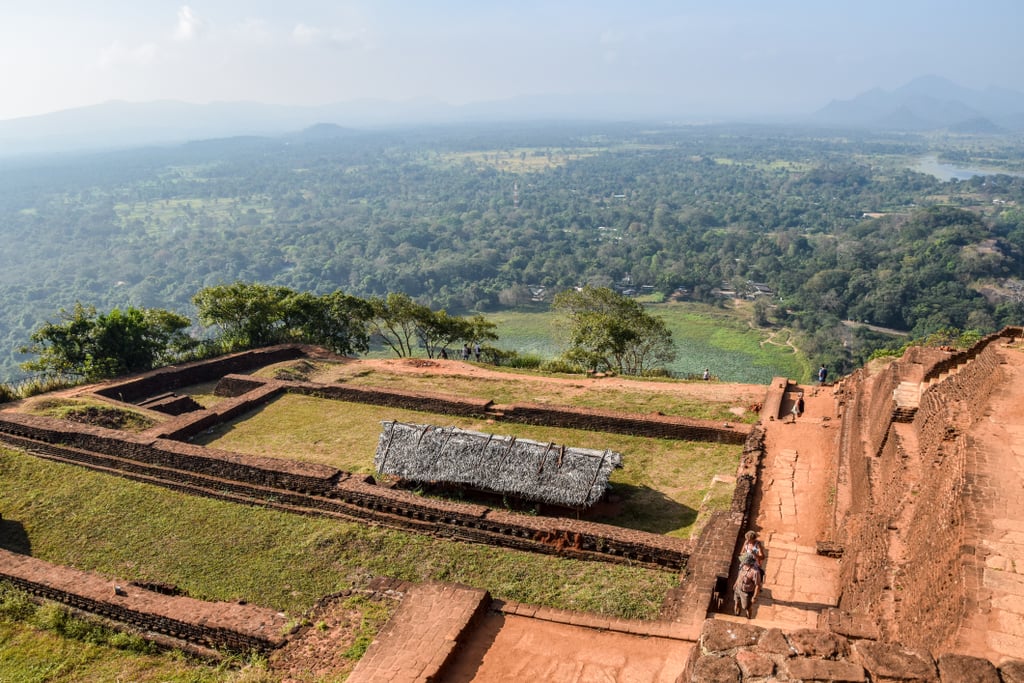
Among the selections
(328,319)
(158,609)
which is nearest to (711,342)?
(328,319)

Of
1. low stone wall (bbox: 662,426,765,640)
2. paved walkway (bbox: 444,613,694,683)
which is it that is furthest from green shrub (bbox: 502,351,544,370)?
paved walkway (bbox: 444,613,694,683)

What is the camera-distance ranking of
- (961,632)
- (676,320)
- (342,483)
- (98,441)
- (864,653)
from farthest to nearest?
1. (676,320)
2. (98,441)
3. (342,483)
4. (961,632)
5. (864,653)

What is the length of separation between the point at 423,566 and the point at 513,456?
2869 mm

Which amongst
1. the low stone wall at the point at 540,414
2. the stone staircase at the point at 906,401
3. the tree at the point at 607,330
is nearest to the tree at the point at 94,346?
the low stone wall at the point at 540,414

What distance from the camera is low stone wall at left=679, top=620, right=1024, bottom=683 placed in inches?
195

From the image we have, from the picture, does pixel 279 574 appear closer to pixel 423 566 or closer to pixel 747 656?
pixel 423 566

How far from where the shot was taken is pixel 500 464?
41.8 ft

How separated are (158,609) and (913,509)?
33.7 feet

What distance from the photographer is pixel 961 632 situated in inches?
231

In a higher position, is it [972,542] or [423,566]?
[972,542]

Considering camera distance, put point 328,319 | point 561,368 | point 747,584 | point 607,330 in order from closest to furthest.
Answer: point 747,584, point 561,368, point 607,330, point 328,319

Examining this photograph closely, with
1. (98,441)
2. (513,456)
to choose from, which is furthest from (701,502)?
(98,441)

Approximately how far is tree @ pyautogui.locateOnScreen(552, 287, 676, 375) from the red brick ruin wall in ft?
45.0

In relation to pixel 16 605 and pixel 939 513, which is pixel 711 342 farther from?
pixel 16 605
